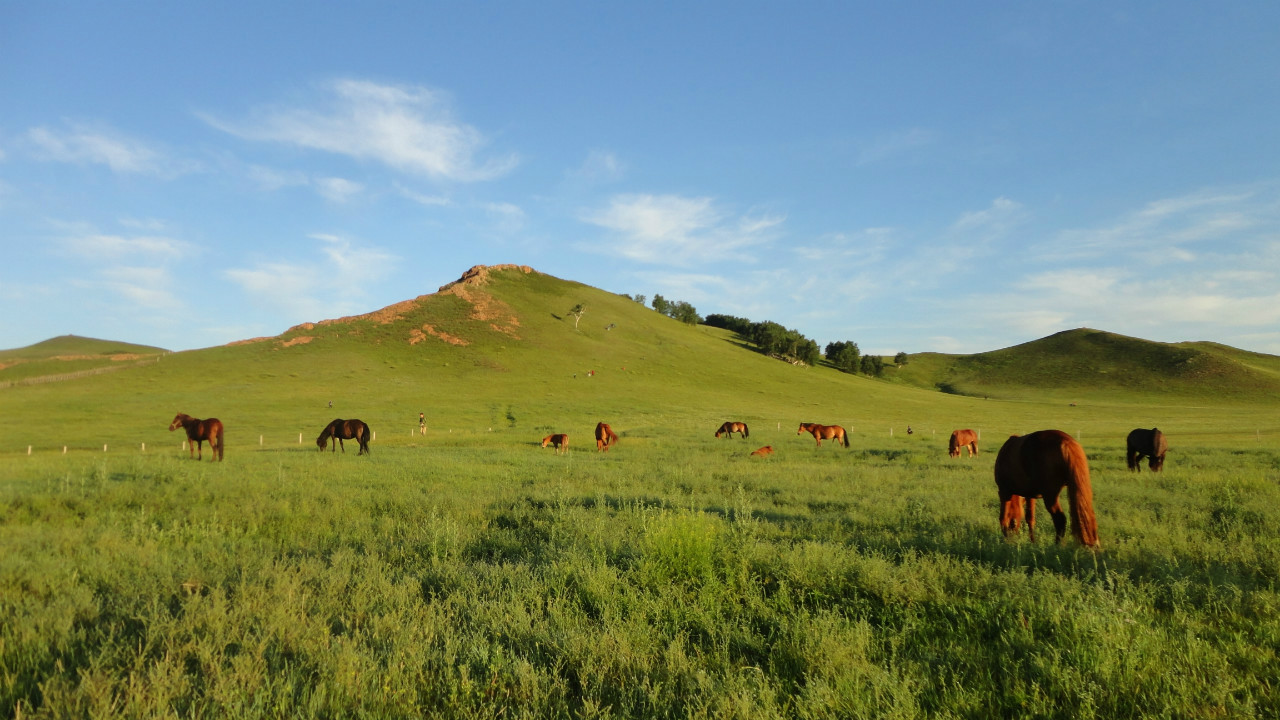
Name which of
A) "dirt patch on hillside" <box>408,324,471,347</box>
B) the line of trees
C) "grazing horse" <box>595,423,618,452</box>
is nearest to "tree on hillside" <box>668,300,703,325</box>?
the line of trees

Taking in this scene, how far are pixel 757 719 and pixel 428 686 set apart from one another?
7.38 ft

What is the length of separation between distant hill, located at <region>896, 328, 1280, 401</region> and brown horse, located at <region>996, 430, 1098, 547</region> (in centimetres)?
11020

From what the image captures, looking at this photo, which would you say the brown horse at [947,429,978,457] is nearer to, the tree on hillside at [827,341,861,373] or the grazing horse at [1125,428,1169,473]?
the grazing horse at [1125,428,1169,473]

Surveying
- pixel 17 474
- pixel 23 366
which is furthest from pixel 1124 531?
pixel 23 366

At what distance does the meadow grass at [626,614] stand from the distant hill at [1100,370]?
113119 mm

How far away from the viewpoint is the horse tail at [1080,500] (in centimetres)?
728

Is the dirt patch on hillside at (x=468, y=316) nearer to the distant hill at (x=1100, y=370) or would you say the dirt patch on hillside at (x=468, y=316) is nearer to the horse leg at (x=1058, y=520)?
the horse leg at (x=1058, y=520)

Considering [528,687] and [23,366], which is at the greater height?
[23,366]

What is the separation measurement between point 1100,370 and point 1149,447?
117298 millimetres

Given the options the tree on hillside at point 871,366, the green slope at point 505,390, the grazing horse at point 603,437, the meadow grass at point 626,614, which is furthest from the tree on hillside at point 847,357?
the meadow grass at point 626,614

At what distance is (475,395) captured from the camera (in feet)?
181

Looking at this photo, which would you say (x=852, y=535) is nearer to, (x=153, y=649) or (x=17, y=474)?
(x=153, y=649)

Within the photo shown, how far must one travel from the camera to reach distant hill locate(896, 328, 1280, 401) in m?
94.8

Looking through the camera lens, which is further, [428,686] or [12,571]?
[12,571]
